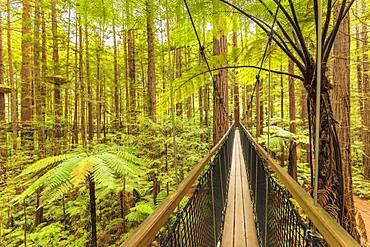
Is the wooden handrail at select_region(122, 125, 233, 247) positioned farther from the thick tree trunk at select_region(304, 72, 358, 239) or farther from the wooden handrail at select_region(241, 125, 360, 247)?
the thick tree trunk at select_region(304, 72, 358, 239)

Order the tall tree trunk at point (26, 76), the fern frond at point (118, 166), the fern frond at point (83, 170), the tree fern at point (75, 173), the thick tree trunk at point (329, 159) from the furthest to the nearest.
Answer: the tall tree trunk at point (26, 76) < the fern frond at point (118, 166) < the tree fern at point (75, 173) < the fern frond at point (83, 170) < the thick tree trunk at point (329, 159)

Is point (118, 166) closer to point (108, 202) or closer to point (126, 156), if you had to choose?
point (126, 156)

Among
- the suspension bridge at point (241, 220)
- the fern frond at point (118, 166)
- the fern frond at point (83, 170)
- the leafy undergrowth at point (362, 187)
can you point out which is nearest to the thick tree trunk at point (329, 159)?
the suspension bridge at point (241, 220)

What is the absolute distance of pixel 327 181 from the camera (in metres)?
1.15

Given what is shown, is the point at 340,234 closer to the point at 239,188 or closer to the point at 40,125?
the point at 239,188

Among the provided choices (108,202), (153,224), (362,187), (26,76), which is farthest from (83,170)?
(362,187)

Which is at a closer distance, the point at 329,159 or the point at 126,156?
the point at 329,159

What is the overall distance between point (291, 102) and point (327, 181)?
5.73 metres

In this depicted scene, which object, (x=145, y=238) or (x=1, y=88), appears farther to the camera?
(x=1, y=88)

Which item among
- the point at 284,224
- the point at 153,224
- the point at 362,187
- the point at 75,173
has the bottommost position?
the point at 362,187

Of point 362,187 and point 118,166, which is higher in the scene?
point 118,166

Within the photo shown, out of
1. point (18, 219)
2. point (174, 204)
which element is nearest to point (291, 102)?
point (174, 204)

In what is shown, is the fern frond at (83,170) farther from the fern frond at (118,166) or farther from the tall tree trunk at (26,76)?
the tall tree trunk at (26,76)

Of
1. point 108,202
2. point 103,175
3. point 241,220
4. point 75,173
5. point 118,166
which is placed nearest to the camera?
point 75,173
